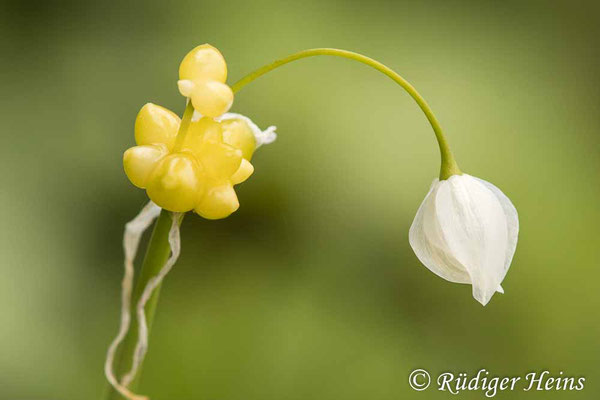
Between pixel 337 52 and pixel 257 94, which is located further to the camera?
pixel 257 94

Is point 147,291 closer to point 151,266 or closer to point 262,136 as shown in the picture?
point 151,266

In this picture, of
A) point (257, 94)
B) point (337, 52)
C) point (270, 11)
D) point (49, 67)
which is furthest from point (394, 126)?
point (337, 52)

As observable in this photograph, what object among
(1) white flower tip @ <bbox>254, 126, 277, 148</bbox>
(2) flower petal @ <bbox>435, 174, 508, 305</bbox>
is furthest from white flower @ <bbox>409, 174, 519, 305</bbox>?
(1) white flower tip @ <bbox>254, 126, 277, 148</bbox>

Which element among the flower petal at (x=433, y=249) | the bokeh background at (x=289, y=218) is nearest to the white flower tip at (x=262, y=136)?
the flower petal at (x=433, y=249)

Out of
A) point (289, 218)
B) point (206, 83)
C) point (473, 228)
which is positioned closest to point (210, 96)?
point (206, 83)

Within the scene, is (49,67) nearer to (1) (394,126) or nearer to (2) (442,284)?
(1) (394,126)

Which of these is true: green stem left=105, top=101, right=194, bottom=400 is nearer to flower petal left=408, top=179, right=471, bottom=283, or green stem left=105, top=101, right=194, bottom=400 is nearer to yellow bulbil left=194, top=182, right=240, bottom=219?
yellow bulbil left=194, top=182, right=240, bottom=219
